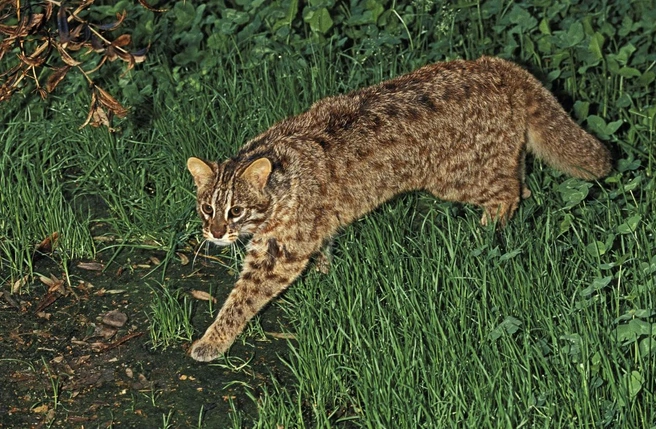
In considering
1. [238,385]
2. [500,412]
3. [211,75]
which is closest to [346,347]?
[238,385]

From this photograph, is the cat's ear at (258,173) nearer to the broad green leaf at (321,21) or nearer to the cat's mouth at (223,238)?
the cat's mouth at (223,238)

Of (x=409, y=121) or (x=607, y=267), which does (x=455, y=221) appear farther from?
(x=607, y=267)

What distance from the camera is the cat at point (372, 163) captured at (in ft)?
18.7

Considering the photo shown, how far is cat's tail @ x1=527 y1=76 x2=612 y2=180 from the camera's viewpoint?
6.37 meters

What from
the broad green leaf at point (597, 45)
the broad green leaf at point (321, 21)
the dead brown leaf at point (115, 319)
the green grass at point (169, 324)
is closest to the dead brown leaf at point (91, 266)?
the dead brown leaf at point (115, 319)

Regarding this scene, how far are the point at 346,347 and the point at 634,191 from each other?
218cm

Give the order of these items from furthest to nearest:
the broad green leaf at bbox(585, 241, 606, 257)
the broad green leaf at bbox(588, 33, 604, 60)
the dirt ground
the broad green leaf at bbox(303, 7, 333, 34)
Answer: the broad green leaf at bbox(303, 7, 333, 34), the broad green leaf at bbox(588, 33, 604, 60), the broad green leaf at bbox(585, 241, 606, 257), the dirt ground

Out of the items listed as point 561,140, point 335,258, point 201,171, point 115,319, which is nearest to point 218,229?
point 201,171

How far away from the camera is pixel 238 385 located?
17.9ft

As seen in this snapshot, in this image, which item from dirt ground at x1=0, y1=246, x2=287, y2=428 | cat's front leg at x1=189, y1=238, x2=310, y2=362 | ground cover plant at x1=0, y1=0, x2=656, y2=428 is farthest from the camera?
cat's front leg at x1=189, y1=238, x2=310, y2=362

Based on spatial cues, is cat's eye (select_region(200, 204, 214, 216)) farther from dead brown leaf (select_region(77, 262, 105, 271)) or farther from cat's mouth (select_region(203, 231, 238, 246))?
dead brown leaf (select_region(77, 262, 105, 271))

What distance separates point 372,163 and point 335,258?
0.54 m

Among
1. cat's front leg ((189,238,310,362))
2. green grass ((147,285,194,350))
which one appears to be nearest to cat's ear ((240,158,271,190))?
cat's front leg ((189,238,310,362))

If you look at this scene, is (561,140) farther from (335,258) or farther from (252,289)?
(252,289)
